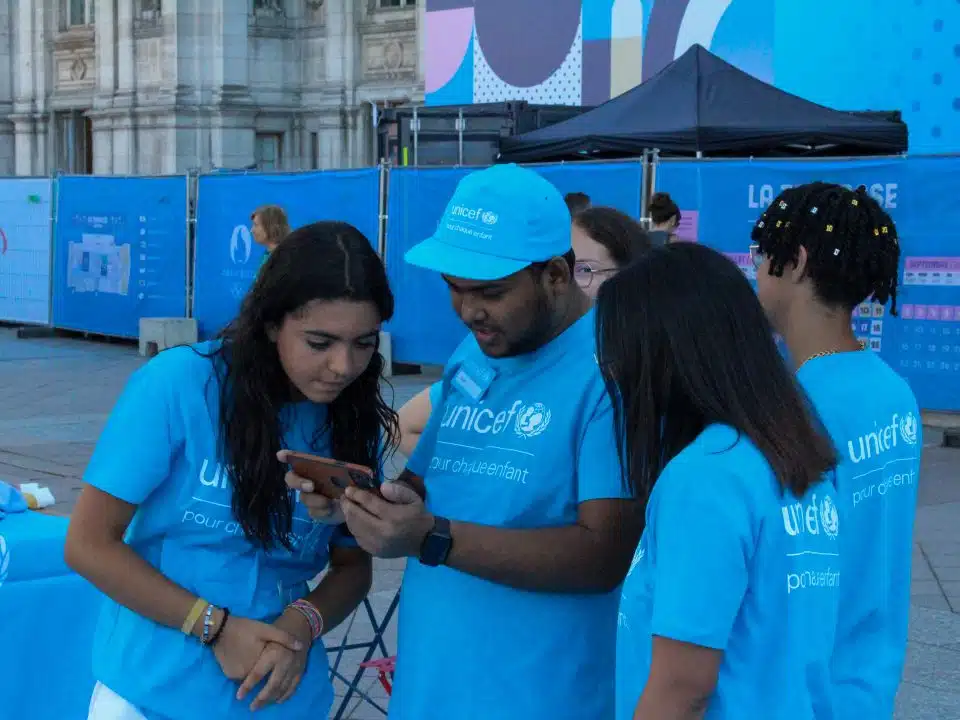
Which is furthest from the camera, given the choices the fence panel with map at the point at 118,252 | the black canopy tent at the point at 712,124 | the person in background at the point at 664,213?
the fence panel with map at the point at 118,252

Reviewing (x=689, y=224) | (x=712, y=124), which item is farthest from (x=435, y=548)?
(x=712, y=124)

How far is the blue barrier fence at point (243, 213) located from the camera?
13.9 m

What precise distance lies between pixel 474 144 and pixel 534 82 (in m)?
3.73

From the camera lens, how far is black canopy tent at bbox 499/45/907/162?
12164mm

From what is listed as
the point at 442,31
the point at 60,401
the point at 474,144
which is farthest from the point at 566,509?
the point at 442,31

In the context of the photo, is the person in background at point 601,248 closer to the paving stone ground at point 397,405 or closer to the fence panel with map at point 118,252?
the paving stone ground at point 397,405

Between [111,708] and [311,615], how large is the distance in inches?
15.0

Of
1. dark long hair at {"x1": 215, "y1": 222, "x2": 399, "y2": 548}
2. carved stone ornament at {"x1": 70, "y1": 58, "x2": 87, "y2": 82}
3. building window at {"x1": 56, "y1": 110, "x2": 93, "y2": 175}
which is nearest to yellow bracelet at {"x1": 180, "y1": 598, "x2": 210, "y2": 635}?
dark long hair at {"x1": 215, "y1": 222, "x2": 399, "y2": 548}

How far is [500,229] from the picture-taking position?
2.39 meters

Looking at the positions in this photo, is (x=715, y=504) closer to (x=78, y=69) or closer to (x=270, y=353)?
(x=270, y=353)

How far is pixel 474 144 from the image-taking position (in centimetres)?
1733

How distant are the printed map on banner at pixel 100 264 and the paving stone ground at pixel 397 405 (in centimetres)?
75

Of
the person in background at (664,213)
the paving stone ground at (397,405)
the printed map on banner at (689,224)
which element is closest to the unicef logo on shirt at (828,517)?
the paving stone ground at (397,405)

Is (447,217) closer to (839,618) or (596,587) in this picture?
(596,587)
